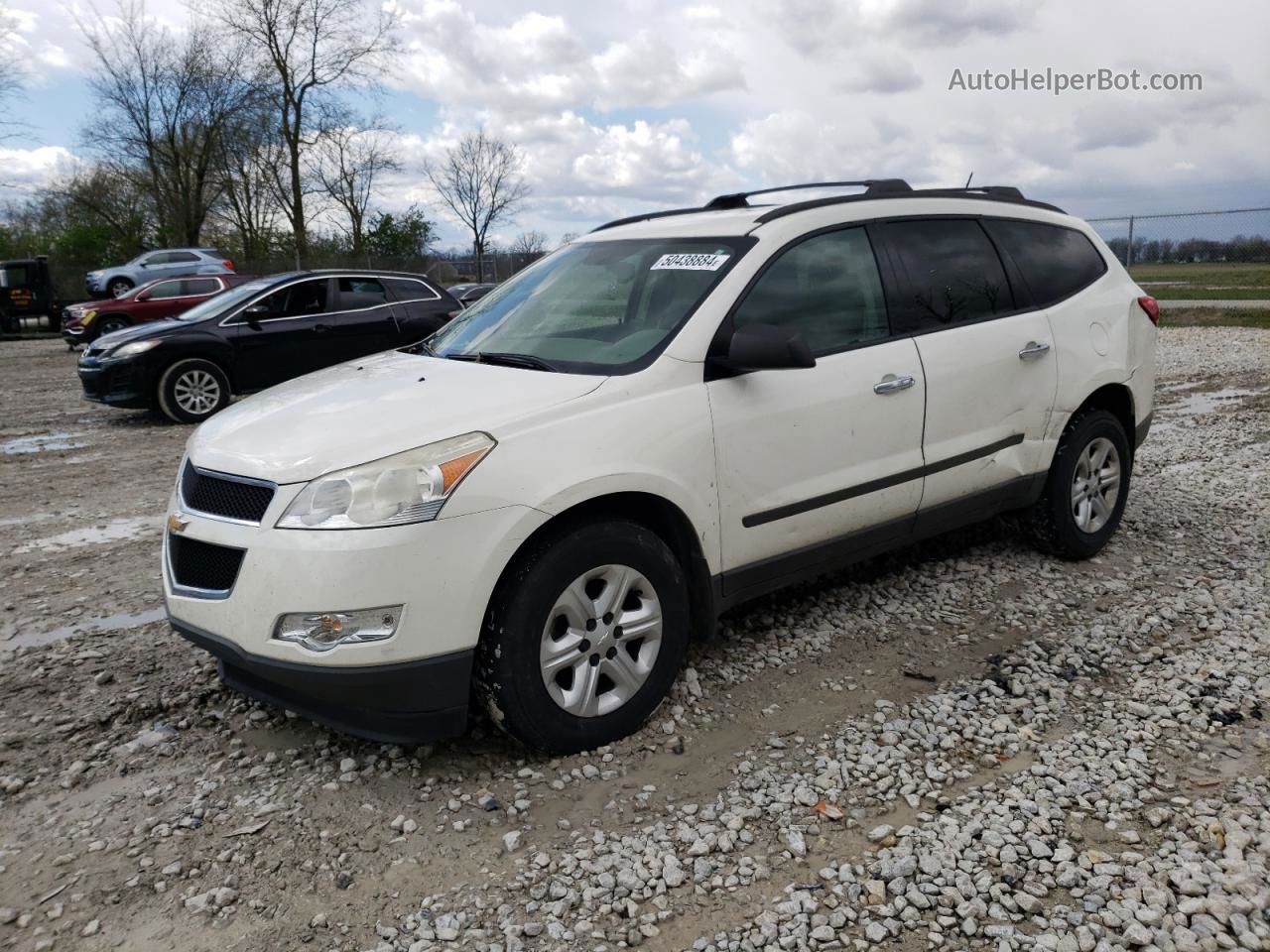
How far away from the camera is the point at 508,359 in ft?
12.4

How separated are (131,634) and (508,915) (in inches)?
110

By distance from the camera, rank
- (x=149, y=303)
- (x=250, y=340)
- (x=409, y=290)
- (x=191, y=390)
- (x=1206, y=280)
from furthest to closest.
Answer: (x=1206, y=280) < (x=149, y=303) < (x=409, y=290) < (x=250, y=340) < (x=191, y=390)

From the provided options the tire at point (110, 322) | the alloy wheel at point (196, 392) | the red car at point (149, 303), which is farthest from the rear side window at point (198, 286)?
the alloy wheel at point (196, 392)

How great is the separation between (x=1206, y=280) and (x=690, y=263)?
2308cm

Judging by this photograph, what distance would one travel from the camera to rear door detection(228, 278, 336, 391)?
1081 cm

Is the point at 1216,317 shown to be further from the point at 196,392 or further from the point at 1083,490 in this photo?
the point at 196,392

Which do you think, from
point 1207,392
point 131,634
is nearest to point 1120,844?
point 131,634

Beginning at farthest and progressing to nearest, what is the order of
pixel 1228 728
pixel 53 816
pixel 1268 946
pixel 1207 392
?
pixel 1207 392
pixel 1228 728
pixel 53 816
pixel 1268 946

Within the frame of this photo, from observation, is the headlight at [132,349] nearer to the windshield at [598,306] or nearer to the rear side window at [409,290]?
the rear side window at [409,290]

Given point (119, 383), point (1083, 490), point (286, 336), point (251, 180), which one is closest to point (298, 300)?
point (286, 336)

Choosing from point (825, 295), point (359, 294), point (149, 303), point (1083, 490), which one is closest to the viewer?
point (825, 295)

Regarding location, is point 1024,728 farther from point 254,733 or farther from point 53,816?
point 53,816

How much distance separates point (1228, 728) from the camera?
132 inches

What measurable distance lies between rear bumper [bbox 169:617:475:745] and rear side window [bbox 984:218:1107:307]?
3427 millimetres
